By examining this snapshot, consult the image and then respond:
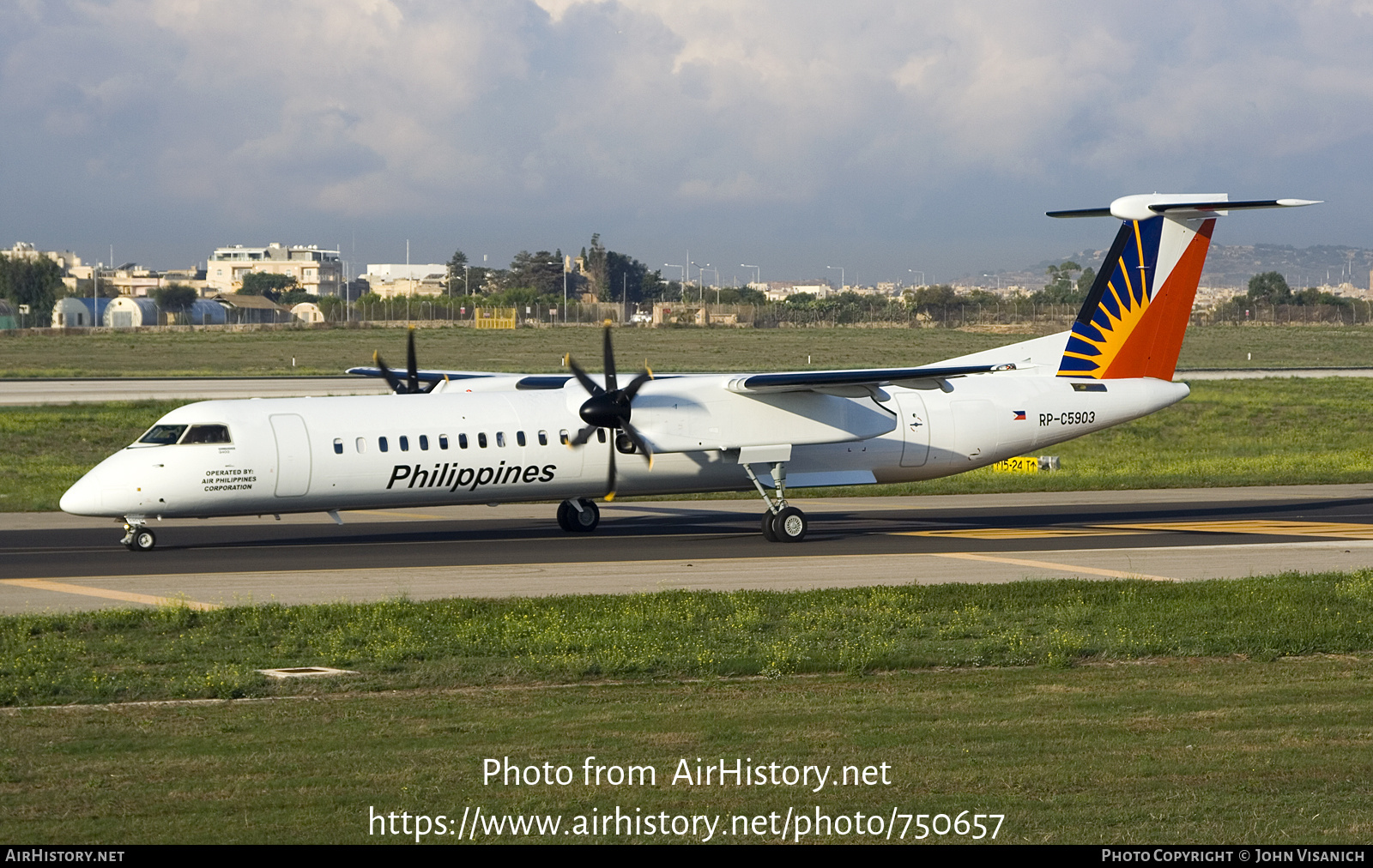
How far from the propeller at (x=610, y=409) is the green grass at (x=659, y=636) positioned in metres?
5.43

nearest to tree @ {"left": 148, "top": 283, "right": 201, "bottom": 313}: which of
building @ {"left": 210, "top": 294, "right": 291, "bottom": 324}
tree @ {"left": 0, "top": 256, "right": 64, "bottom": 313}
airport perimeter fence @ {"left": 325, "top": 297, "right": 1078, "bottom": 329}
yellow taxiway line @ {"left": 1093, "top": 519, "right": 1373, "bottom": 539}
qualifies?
building @ {"left": 210, "top": 294, "right": 291, "bottom": 324}

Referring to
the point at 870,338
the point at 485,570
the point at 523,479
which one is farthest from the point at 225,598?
the point at 870,338

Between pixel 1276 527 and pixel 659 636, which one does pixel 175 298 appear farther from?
pixel 659 636

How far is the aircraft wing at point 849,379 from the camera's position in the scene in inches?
957

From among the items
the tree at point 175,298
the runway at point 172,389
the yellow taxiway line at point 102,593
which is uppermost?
the tree at point 175,298

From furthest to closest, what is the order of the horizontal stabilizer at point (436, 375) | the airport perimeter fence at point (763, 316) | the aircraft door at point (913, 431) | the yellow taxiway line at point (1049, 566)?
the airport perimeter fence at point (763, 316)
the horizontal stabilizer at point (436, 375)
the aircraft door at point (913, 431)
the yellow taxiway line at point (1049, 566)

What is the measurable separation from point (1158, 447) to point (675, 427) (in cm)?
2813

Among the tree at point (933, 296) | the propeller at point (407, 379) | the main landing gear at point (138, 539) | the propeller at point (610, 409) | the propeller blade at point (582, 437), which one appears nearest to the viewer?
the main landing gear at point (138, 539)

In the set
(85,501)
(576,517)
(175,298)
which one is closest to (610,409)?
(576,517)

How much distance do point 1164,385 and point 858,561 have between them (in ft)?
33.2

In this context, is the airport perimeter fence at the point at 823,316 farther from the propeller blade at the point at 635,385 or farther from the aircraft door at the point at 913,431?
the propeller blade at the point at 635,385

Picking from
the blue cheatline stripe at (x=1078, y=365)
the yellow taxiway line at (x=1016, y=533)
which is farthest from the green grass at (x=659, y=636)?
the blue cheatline stripe at (x=1078, y=365)

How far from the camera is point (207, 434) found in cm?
2281

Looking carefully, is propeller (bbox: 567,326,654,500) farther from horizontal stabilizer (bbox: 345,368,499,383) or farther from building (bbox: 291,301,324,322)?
building (bbox: 291,301,324,322)
